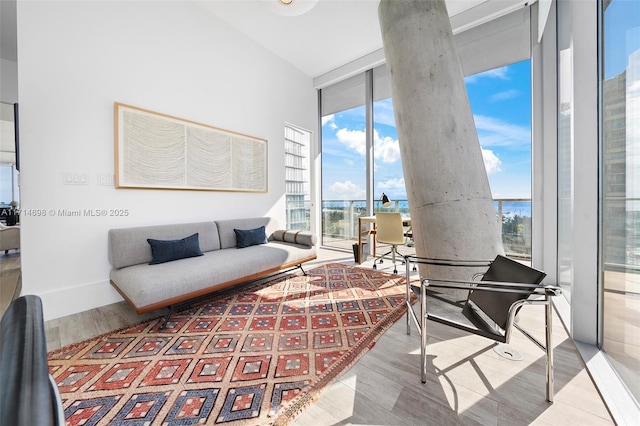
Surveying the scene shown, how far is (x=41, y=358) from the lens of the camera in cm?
41

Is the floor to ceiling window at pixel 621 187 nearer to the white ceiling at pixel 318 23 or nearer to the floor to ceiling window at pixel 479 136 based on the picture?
the floor to ceiling window at pixel 479 136

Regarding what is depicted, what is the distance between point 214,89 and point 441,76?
294 centimetres

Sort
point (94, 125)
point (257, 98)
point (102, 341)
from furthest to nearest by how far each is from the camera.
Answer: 1. point (257, 98)
2. point (94, 125)
3. point (102, 341)

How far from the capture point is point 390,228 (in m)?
3.70

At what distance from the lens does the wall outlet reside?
2369 mm

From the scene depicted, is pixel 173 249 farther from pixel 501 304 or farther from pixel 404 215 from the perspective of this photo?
pixel 404 215

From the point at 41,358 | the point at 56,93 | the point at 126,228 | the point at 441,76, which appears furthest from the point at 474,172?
the point at 56,93

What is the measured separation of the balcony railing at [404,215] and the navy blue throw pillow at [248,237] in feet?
7.01

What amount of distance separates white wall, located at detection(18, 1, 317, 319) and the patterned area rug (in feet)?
3.30

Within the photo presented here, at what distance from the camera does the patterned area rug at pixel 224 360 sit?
128 centimetres

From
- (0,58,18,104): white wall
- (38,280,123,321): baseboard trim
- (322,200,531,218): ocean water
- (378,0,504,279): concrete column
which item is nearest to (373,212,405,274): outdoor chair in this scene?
(322,200,531,218): ocean water

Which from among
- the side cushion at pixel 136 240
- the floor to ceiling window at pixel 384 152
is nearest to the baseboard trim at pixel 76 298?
the side cushion at pixel 136 240

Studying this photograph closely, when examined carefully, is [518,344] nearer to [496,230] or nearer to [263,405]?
[496,230]

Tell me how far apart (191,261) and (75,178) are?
4.46 feet
